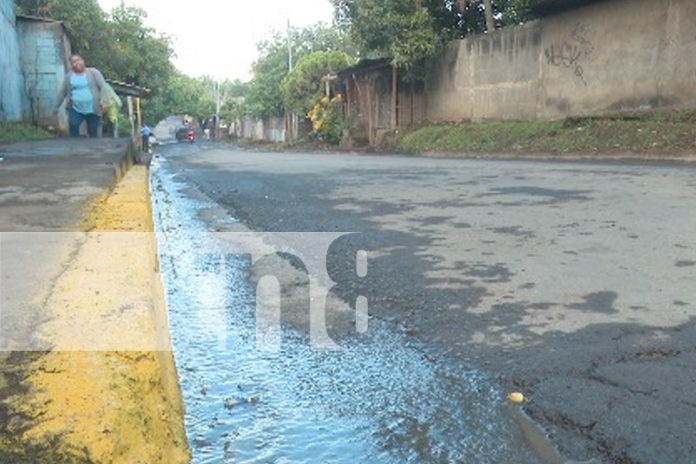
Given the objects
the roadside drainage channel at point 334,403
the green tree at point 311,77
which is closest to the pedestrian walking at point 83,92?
the roadside drainage channel at point 334,403

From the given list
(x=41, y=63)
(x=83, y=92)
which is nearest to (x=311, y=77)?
(x=41, y=63)

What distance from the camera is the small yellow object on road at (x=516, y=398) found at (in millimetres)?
1825

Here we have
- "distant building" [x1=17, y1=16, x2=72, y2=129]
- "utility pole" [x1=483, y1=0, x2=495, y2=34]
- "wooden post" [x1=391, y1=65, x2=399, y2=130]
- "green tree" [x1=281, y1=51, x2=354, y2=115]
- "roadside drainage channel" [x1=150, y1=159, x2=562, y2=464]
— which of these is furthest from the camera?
"green tree" [x1=281, y1=51, x2=354, y2=115]

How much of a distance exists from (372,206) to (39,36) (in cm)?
1321

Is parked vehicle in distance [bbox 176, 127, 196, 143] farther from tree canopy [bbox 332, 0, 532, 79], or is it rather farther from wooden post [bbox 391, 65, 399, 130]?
tree canopy [bbox 332, 0, 532, 79]

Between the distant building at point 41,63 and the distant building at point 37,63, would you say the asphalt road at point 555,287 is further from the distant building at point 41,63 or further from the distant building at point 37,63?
the distant building at point 41,63

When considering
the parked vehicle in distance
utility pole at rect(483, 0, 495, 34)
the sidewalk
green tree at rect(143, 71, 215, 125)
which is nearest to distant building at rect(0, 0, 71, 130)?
utility pole at rect(483, 0, 495, 34)

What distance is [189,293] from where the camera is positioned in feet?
10.5

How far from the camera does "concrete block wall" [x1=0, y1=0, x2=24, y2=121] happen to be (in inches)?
506

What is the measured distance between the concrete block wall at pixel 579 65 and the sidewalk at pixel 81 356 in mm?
12647

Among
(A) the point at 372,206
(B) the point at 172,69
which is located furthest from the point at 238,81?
(A) the point at 372,206

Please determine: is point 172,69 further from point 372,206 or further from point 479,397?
point 479,397

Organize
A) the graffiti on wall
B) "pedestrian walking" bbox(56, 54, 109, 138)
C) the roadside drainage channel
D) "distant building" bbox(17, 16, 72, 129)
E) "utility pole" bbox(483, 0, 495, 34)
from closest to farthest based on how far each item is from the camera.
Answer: the roadside drainage channel < "pedestrian walking" bbox(56, 54, 109, 138) < the graffiti on wall < "distant building" bbox(17, 16, 72, 129) < "utility pole" bbox(483, 0, 495, 34)

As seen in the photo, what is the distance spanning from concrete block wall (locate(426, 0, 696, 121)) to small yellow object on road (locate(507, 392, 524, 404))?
40.2ft
